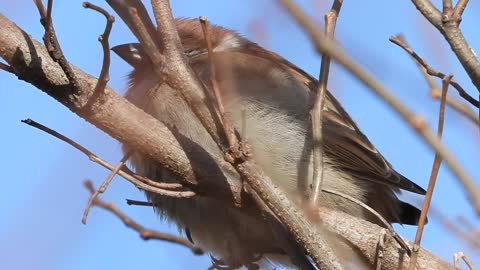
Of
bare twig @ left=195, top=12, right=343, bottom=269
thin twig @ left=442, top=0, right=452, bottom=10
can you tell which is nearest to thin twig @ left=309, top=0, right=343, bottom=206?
bare twig @ left=195, top=12, right=343, bottom=269

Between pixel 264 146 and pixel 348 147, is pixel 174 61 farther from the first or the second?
pixel 348 147

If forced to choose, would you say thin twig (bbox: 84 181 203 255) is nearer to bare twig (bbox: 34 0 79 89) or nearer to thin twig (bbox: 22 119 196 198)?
thin twig (bbox: 22 119 196 198)

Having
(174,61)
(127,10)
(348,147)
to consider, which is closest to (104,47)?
(127,10)

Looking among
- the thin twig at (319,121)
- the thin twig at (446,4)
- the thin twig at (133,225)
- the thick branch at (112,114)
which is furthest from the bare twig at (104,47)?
the thin twig at (446,4)

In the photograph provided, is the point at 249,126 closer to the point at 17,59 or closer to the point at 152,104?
the point at 152,104

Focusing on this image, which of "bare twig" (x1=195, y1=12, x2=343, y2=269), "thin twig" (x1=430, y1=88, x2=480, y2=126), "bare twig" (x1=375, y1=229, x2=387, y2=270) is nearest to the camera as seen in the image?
A: "thin twig" (x1=430, y1=88, x2=480, y2=126)

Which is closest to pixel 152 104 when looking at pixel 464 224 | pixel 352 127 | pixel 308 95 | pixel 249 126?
pixel 249 126
